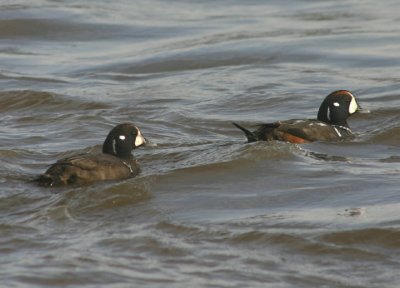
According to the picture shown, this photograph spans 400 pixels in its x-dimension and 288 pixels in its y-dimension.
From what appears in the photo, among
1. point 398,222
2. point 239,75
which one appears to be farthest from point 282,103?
point 398,222

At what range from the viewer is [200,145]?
46.5 feet

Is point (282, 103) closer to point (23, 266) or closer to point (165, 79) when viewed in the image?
point (165, 79)

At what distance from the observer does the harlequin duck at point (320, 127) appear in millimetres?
13875

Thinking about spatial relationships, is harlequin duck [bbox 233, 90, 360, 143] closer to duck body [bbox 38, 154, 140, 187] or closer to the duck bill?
the duck bill

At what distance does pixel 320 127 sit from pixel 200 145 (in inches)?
56.4

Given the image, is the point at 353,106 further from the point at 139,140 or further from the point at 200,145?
the point at 139,140

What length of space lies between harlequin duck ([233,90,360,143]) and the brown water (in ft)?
0.68

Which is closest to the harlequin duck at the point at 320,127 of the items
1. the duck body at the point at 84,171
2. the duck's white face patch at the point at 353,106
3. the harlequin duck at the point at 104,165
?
the duck's white face patch at the point at 353,106

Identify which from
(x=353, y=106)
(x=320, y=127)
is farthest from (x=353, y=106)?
(x=320, y=127)

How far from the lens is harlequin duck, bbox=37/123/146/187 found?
11.8 meters

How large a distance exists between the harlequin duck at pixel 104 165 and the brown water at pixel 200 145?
0.18 metres

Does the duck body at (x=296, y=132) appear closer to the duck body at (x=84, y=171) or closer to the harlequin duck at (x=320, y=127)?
the harlequin duck at (x=320, y=127)

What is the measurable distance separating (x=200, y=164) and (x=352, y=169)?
5.23 ft

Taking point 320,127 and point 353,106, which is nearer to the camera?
point 320,127
